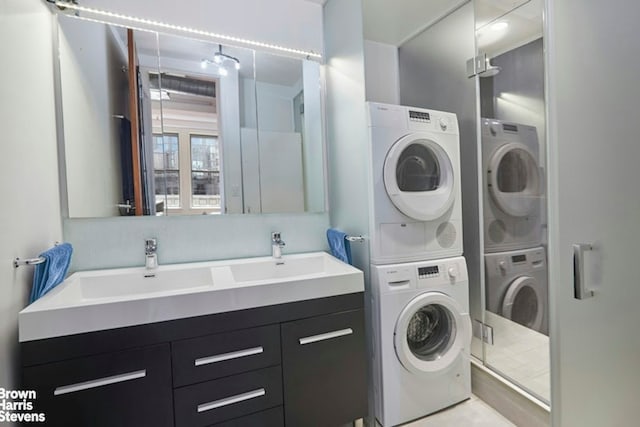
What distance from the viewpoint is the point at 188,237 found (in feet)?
5.91

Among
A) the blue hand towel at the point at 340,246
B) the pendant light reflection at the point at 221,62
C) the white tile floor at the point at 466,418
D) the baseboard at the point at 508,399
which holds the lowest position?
the white tile floor at the point at 466,418

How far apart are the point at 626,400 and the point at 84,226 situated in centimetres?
236

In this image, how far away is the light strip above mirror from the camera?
5.13ft

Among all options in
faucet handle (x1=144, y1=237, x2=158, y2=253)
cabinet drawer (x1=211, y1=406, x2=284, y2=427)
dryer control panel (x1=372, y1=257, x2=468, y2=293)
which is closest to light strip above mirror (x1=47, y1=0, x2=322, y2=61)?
faucet handle (x1=144, y1=237, x2=158, y2=253)

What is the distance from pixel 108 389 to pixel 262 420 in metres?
0.64

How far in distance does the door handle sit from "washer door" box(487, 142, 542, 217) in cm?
87

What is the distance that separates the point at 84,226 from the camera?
1.61m

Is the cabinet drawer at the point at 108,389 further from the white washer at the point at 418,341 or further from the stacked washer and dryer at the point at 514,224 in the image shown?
the stacked washer and dryer at the point at 514,224

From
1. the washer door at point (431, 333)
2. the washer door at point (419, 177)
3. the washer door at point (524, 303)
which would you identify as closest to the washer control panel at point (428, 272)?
the washer door at point (431, 333)

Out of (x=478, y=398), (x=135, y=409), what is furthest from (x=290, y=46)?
(x=478, y=398)

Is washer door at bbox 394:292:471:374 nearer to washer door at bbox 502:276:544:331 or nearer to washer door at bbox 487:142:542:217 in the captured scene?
washer door at bbox 502:276:544:331

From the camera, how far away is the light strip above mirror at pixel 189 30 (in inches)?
61.6

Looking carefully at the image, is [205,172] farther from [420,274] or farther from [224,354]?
[420,274]

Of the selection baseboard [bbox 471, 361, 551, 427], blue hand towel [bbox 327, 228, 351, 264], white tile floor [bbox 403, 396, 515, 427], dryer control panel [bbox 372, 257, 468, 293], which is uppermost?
blue hand towel [bbox 327, 228, 351, 264]
